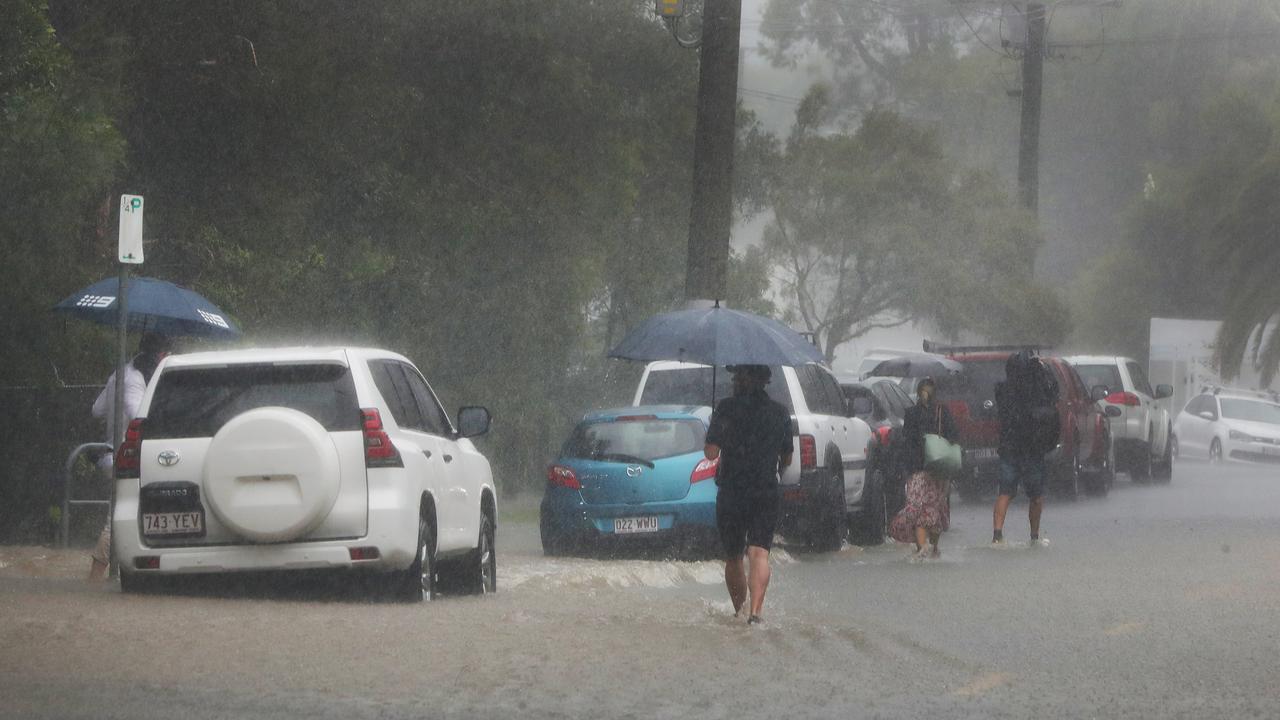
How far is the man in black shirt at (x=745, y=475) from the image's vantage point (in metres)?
12.1

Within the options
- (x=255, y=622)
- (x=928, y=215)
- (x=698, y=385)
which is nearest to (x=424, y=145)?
(x=698, y=385)

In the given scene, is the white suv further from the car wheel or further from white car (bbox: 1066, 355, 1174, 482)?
the car wheel

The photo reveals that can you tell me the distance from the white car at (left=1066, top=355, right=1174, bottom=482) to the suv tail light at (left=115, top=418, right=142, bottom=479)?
2140 cm

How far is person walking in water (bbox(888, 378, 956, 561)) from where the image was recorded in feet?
59.4

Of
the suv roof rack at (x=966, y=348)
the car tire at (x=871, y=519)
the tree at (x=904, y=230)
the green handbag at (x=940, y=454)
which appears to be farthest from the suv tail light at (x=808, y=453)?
the tree at (x=904, y=230)

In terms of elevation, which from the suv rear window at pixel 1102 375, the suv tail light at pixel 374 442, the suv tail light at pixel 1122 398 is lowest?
the suv tail light at pixel 374 442

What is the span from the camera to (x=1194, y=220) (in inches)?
2110

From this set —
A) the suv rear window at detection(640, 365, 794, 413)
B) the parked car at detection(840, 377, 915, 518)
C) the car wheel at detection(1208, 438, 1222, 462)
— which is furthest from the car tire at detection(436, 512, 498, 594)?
the car wheel at detection(1208, 438, 1222, 462)

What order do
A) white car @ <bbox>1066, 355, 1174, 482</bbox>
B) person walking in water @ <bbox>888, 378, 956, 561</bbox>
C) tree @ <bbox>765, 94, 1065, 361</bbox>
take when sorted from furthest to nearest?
tree @ <bbox>765, 94, 1065, 361</bbox> < white car @ <bbox>1066, 355, 1174, 482</bbox> < person walking in water @ <bbox>888, 378, 956, 561</bbox>

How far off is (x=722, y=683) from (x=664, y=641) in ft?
4.81

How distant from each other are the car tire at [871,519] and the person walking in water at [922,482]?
58.8 inches

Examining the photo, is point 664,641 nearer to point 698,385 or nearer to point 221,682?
point 221,682

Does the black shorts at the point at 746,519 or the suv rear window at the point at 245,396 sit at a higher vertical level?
the suv rear window at the point at 245,396

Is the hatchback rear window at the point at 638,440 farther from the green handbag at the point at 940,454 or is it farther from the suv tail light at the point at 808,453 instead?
the green handbag at the point at 940,454
